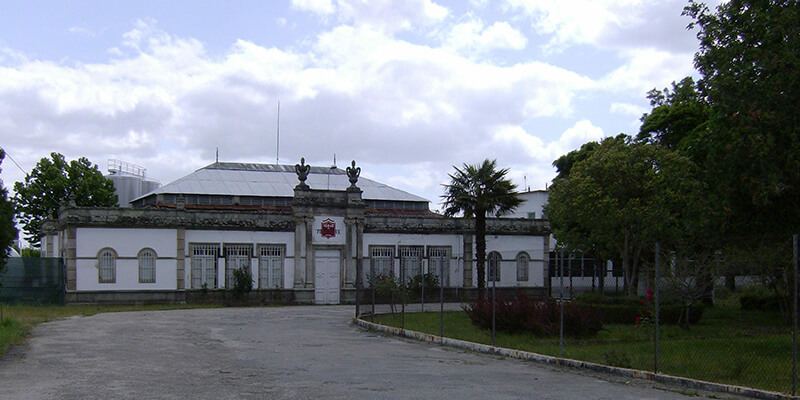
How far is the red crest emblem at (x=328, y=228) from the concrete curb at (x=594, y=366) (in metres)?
16.6

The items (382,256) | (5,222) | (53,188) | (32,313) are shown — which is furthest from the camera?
(53,188)

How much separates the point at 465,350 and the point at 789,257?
8.57m

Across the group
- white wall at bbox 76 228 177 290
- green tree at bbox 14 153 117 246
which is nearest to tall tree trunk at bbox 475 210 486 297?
white wall at bbox 76 228 177 290

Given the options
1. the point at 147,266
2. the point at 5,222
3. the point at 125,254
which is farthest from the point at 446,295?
the point at 5,222

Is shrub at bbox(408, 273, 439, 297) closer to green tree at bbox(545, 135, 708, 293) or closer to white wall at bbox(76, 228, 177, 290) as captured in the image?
green tree at bbox(545, 135, 708, 293)

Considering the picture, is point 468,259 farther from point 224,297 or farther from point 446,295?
point 224,297

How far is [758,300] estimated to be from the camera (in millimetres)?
30422

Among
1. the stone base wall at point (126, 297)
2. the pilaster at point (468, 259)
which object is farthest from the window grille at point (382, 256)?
the stone base wall at point (126, 297)

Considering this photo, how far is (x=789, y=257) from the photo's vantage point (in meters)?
19.6

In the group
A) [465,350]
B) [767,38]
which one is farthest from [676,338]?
[767,38]

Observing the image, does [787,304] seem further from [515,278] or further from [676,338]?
[515,278]

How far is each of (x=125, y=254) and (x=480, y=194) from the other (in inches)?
629

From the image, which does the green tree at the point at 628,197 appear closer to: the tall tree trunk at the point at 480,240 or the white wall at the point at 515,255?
the tall tree trunk at the point at 480,240

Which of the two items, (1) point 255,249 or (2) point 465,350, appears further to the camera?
(1) point 255,249
